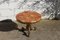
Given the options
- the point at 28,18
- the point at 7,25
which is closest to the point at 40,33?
the point at 28,18

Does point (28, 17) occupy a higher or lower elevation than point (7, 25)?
higher

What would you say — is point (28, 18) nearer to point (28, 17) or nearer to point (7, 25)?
point (28, 17)

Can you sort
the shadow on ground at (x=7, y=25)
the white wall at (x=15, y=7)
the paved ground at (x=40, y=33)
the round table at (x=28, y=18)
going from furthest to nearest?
the white wall at (x=15, y=7), the shadow on ground at (x=7, y=25), the paved ground at (x=40, y=33), the round table at (x=28, y=18)

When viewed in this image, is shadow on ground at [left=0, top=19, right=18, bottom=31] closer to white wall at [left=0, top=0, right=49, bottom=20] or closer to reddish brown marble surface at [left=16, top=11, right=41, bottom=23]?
white wall at [left=0, top=0, right=49, bottom=20]

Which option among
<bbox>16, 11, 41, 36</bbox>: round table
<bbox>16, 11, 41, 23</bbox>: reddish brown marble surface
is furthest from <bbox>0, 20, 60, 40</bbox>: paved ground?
<bbox>16, 11, 41, 23</bbox>: reddish brown marble surface

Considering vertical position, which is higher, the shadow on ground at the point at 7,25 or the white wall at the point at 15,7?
the white wall at the point at 15,7

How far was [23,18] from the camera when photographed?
11.8 ft

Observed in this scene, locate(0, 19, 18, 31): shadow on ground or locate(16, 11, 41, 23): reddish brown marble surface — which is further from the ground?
locate(16, 11, 41, 23): reddish brown marble surface

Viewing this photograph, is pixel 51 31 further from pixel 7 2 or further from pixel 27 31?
pixel 7 2

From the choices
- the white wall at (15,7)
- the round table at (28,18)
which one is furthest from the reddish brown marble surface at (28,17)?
the white wall at (15,7)

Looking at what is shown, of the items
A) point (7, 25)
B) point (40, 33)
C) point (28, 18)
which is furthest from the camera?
point (7, 25)

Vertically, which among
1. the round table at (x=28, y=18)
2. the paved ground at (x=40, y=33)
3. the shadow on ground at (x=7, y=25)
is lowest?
the paved ground at (x=40, y=33)

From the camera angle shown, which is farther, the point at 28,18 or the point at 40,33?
the point at 40,33

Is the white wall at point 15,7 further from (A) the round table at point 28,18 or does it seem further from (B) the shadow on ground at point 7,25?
(A) the round table at point 28,18
